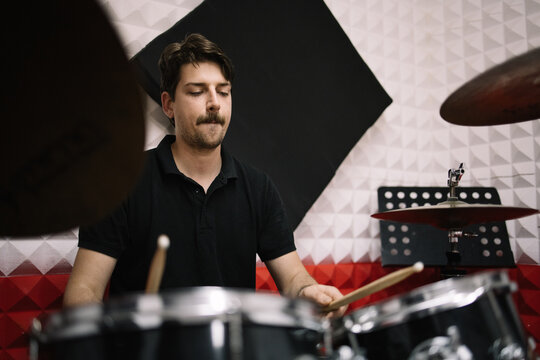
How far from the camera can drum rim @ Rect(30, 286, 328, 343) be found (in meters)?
0.61

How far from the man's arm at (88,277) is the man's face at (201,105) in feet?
1.63

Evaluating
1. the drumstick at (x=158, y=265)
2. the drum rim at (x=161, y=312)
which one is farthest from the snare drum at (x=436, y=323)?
the drumstick at (x=158, y=265)

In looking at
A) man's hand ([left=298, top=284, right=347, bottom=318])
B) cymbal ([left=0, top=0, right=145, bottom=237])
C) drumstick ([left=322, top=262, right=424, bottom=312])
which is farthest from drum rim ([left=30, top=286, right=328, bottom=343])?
man's hand ([left=298, top=284, right=347, bottom=318])

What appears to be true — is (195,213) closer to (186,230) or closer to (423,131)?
(186,230)

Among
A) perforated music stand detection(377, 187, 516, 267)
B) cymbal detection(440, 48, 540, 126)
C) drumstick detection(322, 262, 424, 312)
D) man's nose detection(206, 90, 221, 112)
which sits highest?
man's nose detection(206, 90, 221, 112)

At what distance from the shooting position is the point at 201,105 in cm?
155

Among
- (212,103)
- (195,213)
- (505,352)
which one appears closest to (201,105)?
(212,103)

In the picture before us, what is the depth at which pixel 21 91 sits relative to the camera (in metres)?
0.62

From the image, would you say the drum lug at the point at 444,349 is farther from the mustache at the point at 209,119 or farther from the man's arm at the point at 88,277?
the mustache at the point at 209,119

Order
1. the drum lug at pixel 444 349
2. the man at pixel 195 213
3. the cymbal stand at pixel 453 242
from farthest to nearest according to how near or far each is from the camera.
Result: the cymbal stand at pixel 453 242 → the man at pixel 195 213 → the drum lug at pixel 444 349

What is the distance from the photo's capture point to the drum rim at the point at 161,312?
612 mm

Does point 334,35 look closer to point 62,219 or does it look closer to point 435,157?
point 435,157

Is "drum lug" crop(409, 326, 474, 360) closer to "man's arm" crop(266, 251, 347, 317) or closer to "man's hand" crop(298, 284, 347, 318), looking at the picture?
"man's hand" crop(298, 284, 347, 318)

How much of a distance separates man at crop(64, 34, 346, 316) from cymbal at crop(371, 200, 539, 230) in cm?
45
